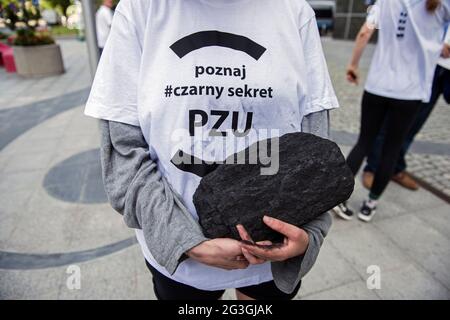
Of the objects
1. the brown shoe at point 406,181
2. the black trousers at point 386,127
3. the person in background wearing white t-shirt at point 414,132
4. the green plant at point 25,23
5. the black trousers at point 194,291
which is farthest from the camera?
the green plant at point 25,23

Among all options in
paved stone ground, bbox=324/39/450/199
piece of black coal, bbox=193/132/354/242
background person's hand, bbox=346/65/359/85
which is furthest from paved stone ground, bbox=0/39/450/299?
piece of black coal, bbox=193/132/354/242

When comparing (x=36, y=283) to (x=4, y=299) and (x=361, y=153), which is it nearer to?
(x=4, y=299)

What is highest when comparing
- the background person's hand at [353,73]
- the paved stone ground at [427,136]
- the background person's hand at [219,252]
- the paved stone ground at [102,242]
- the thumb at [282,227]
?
the thumb at [282,227]

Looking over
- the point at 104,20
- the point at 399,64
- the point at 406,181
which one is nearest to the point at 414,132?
the point at 406,181

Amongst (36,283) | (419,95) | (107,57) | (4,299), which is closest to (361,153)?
(419,95)

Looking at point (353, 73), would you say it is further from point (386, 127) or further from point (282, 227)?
point (282, 227)

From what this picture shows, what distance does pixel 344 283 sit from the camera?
2.33m

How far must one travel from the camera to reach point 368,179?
3.55 meters

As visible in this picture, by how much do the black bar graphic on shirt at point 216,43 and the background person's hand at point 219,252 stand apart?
0.55m

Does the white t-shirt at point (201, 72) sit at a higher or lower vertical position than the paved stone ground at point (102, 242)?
higher

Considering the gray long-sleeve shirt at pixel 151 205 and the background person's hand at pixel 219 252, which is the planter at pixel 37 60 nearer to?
the gray long-sleeve shirt at pixel 151 205

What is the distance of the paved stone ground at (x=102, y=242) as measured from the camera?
228cm

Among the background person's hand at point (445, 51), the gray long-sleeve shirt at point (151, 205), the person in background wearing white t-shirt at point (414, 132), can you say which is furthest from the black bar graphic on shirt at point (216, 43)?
the background person's hand at point (445, 51)

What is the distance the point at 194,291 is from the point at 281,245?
48 cm
